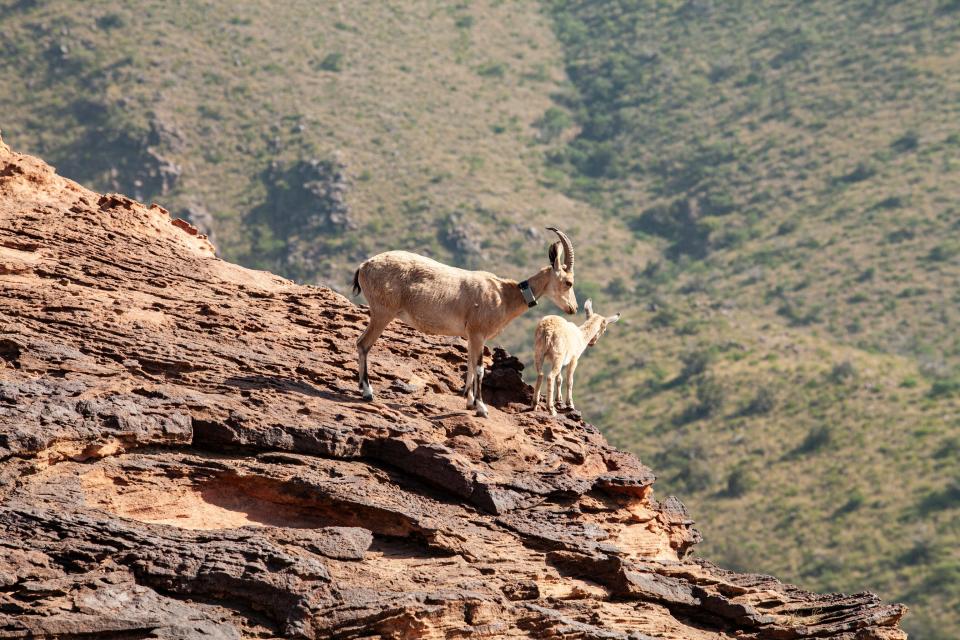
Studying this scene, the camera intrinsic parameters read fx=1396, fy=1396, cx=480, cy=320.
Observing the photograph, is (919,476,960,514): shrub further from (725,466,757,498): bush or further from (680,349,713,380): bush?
(680,349,713,380): bush

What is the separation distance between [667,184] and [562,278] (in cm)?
8702

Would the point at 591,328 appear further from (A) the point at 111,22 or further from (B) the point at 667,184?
(A) the point at 111,22

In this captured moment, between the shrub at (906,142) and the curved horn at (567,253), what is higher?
the shrub at (906,142)

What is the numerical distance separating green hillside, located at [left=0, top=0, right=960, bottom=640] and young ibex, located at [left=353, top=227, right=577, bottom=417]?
41559mm

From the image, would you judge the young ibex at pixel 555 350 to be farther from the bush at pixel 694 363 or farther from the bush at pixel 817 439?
the bush at pixel 694 363

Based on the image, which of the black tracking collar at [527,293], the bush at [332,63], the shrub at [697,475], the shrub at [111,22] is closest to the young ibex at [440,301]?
the black tracking collar at [527,293]

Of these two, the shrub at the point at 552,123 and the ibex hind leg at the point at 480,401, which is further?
the shrub at the point at 552,123

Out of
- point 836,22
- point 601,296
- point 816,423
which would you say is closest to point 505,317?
point 816,423

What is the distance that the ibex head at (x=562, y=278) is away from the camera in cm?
1891

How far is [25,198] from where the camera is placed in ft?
61.7

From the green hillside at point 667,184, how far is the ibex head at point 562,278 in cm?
4079

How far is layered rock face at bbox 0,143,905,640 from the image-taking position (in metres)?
12.9

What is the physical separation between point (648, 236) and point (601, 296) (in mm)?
12929

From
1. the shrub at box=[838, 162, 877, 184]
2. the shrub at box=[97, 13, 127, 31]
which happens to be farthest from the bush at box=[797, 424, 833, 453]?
the shrub at box=[97, 13, 127, 31]
